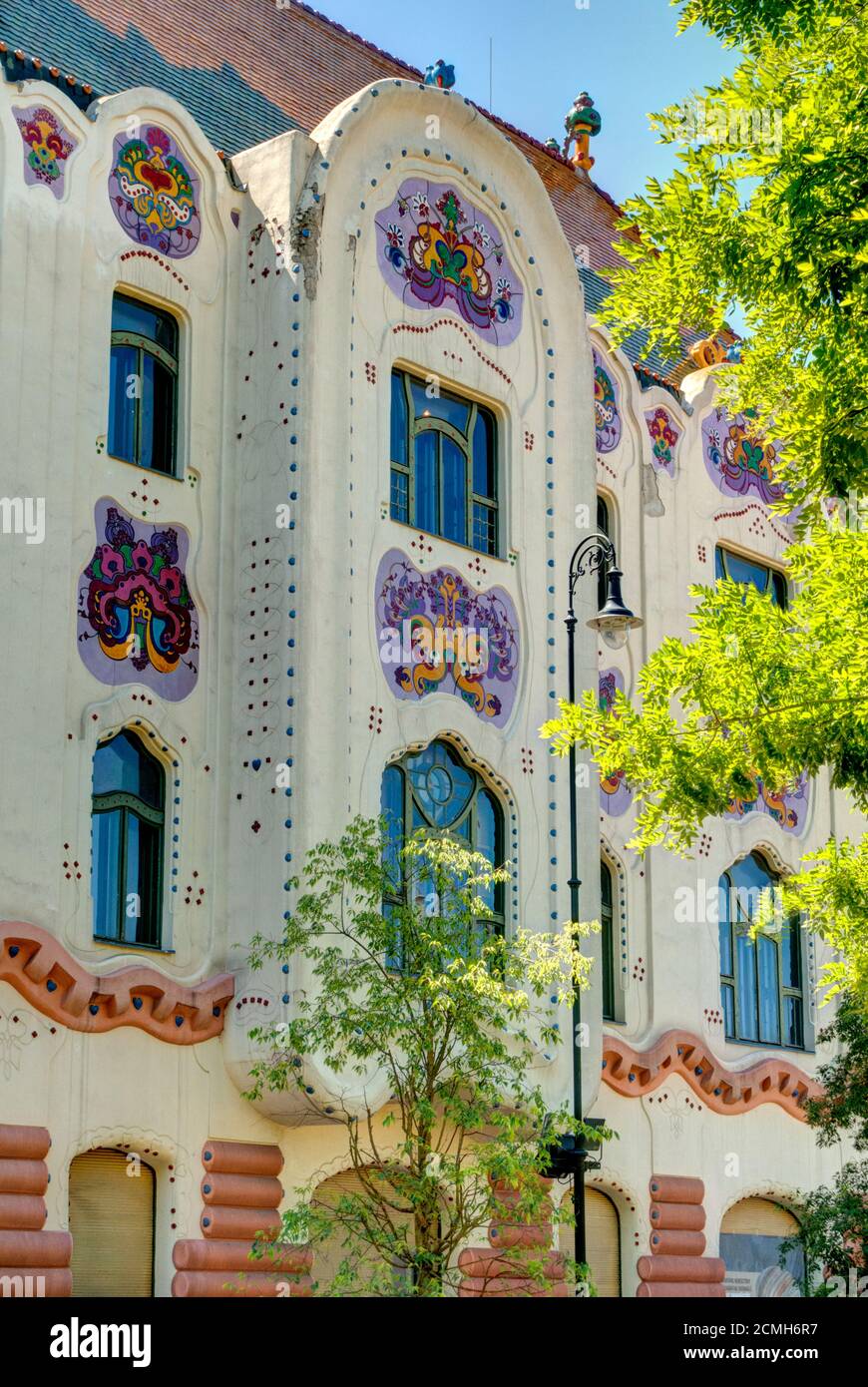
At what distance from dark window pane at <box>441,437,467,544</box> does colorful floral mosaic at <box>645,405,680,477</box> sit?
500 centimetres

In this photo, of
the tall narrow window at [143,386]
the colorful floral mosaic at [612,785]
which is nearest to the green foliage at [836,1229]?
the colorful floral mosaic at [612,785]

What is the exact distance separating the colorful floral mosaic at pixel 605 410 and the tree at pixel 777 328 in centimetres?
1138

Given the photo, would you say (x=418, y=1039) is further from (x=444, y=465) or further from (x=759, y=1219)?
(x=759, y=1219)

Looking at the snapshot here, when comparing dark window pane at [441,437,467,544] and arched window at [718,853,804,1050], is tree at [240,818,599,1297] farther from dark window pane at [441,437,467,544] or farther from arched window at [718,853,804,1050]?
arched window at [718,853,804,1050]

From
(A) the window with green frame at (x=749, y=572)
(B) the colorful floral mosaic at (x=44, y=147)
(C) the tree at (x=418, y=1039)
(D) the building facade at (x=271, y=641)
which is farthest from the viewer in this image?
(A) the window with green frame at (x=749, y=572)

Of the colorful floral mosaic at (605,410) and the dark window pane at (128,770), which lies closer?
the dark window pane at (128,770)

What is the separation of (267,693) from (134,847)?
2.05 meters

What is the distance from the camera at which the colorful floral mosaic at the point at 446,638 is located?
22.6 m

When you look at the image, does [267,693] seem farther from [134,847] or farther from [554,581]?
[554,581]

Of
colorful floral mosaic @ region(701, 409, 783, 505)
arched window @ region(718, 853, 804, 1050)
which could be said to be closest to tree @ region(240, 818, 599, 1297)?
arched window @ region(718, 853, 804, 1050)

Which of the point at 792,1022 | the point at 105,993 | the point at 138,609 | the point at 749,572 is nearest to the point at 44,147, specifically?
the point at 138,609

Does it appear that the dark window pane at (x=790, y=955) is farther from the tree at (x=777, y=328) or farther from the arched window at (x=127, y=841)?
the tree at (x=777, y=328)

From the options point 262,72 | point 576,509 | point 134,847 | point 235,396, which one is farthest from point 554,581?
point 262,72

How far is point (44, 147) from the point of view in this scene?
20766 millimetres
